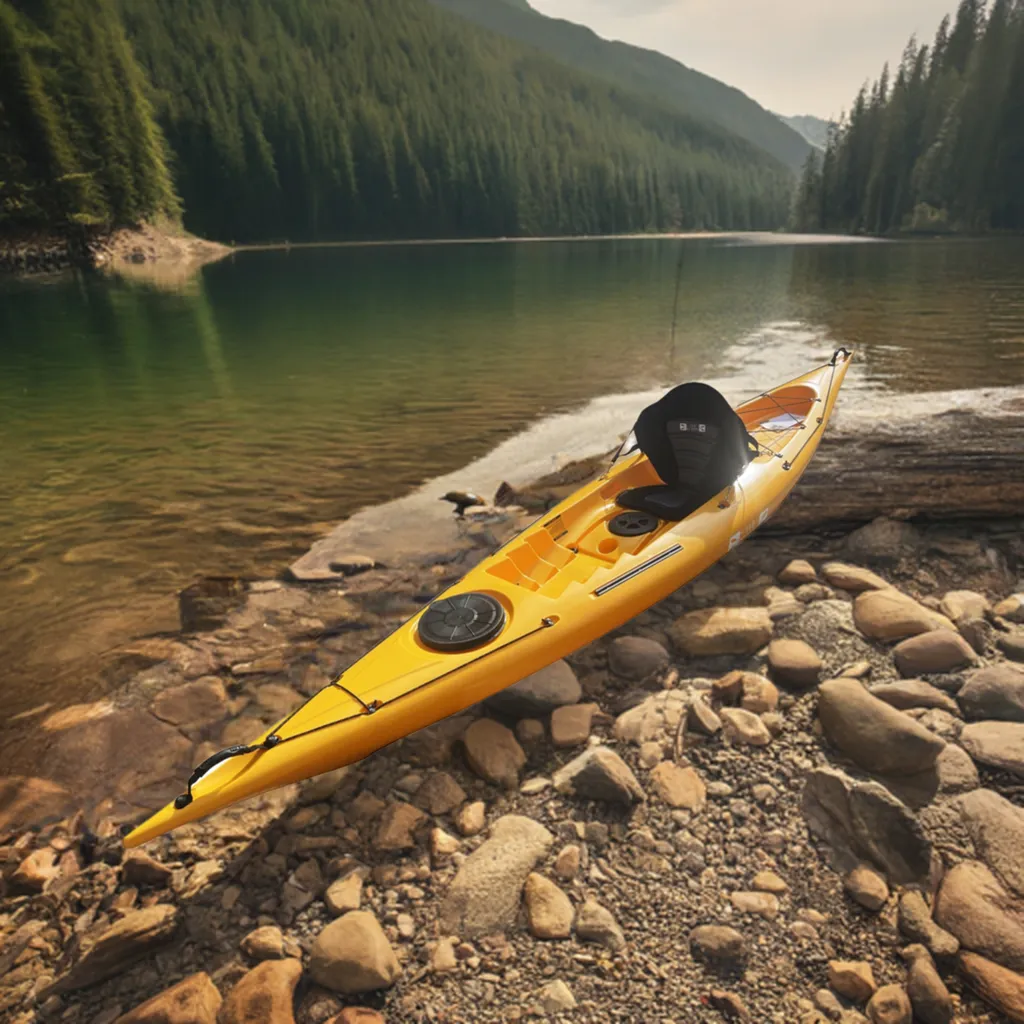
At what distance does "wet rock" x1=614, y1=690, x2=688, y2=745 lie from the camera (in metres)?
4.48

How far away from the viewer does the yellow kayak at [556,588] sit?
13.3ft

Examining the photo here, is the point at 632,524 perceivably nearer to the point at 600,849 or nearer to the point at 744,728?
the point at 744,728

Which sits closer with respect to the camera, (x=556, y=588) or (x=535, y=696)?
(x=535, y=696)

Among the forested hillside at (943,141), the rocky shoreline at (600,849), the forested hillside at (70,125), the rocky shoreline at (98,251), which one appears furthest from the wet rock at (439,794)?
the forested hillside at (943,141)

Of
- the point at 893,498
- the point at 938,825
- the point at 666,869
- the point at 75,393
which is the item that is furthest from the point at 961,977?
the point at 75,393

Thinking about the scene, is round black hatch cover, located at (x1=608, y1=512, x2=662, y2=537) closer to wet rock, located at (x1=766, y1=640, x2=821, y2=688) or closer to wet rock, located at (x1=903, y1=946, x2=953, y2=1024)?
wet rock, located at (x1=766, y1=640, x2=821, y2=688)

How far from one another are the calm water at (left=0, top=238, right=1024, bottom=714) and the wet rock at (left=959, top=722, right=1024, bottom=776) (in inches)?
281

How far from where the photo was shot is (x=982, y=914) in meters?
3.04

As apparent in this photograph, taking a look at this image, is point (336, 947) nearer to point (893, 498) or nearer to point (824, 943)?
point (824, 943)

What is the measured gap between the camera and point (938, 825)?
11.7 feet

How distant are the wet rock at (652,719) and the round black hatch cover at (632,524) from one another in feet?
6.89

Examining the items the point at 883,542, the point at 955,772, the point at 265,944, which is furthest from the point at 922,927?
the point at 883,542

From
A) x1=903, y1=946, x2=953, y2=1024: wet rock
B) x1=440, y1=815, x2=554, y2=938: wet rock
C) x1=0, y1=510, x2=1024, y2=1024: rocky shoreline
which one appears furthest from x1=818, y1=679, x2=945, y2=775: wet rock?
x1=440, y1=815, x2=554, y2=938: wet rock

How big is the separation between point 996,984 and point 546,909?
2072 millimetres
